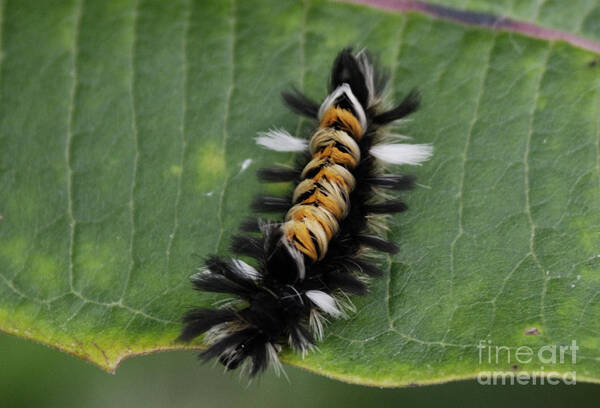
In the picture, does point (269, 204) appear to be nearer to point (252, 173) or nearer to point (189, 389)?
point (252, 173)

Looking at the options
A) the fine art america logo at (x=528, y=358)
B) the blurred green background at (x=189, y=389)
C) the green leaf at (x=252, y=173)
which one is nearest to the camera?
the fine art america logo at (x=528, y=358)

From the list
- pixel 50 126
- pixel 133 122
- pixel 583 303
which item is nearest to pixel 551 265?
pixel 583 303

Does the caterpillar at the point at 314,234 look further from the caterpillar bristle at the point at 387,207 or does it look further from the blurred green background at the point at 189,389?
the blurred green background at the point at 189,389

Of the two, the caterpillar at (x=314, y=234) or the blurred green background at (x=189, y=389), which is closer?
the caterpillar at (x=314, y=234)

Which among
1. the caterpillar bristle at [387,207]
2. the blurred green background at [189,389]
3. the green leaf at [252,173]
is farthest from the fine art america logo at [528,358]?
the blurred green background at [189,389]

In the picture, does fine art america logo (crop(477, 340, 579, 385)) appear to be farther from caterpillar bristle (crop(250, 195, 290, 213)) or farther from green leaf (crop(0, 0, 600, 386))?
caterpillar bristle (crop(250, 195, 290, 213))

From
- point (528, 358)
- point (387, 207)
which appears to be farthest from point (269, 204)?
point (528, 358)

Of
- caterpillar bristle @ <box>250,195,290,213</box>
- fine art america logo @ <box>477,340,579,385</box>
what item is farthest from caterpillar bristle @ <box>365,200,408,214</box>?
fine art america logo @ <box>477,340,579,385</box>
